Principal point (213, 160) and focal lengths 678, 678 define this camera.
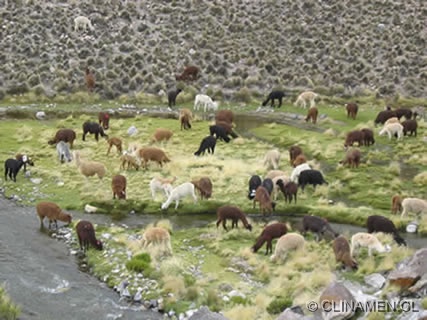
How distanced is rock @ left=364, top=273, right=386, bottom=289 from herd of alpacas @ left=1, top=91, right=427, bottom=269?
111cm

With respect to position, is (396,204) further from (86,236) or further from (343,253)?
(86,236)

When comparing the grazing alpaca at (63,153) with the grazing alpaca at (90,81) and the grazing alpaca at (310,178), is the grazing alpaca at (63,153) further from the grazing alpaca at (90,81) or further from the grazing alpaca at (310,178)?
the grazing alpaca at (90,81)

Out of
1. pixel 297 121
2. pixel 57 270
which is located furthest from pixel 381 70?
pixel 57 270

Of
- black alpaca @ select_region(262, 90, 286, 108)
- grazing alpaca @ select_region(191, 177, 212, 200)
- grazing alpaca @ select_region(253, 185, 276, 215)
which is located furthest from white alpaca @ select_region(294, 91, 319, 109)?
grazing alpaca @ select_region(253, 185, 276, 215)

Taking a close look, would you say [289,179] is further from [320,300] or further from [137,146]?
[320,300]

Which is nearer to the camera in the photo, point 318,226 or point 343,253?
point 343,253

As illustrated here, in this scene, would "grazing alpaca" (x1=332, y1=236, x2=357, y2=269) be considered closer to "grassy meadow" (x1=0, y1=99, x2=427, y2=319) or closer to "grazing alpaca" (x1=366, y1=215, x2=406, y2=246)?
"grassy meadow" (x1=0, y1=99, x2=427, y2=319)

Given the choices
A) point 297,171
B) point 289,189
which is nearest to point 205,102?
point 297,171

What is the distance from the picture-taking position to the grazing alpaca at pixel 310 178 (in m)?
26.7

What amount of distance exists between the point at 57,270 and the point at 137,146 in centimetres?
1192

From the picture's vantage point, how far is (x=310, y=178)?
88.0 feet

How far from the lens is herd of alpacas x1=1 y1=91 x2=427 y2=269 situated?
20156 millimetres

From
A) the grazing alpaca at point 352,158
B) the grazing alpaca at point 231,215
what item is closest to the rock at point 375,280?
the grazing alpaca at point 231,215

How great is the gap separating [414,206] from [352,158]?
6.50m
